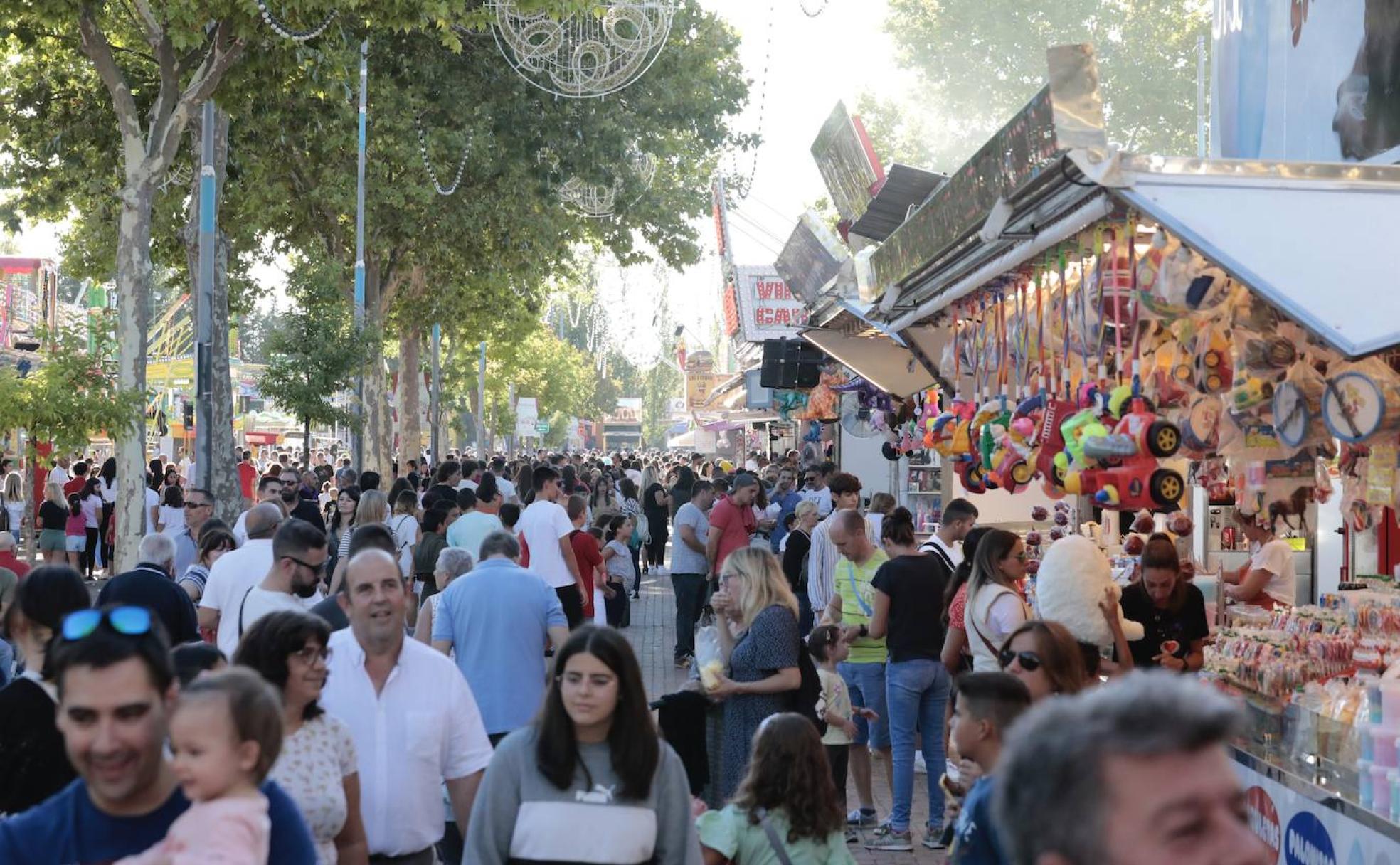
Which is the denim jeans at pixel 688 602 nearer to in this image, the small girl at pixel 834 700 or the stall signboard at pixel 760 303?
the small girl at pixel 834 700

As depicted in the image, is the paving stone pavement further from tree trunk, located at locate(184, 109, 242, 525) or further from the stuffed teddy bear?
tree trunk, located at locate(184, 109, 242, 525)

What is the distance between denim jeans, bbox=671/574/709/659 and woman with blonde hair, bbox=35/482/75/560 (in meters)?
9.35

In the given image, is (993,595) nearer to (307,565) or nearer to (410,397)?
(307,565)

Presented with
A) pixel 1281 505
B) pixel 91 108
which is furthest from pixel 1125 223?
pixel 91 108

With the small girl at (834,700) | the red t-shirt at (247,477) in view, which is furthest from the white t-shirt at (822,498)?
the red t-shirt at (247,477)

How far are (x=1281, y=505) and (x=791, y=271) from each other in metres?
Answer: 10.5

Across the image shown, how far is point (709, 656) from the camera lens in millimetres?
7574

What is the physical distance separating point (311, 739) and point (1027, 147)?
13.6 feet

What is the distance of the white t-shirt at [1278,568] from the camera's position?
11.5 m

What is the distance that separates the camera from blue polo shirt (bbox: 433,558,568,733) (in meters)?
7.64

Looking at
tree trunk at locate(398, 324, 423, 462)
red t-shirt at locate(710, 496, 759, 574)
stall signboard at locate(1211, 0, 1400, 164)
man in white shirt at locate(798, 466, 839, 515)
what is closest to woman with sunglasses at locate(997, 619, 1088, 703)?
stall signboard at locate(1211, 0, 1400, 164)

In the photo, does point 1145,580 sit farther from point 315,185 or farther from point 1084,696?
point 315,185

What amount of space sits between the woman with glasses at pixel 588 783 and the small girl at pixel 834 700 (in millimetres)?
4026

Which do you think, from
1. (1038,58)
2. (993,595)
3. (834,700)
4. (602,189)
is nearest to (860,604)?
(834,700)
